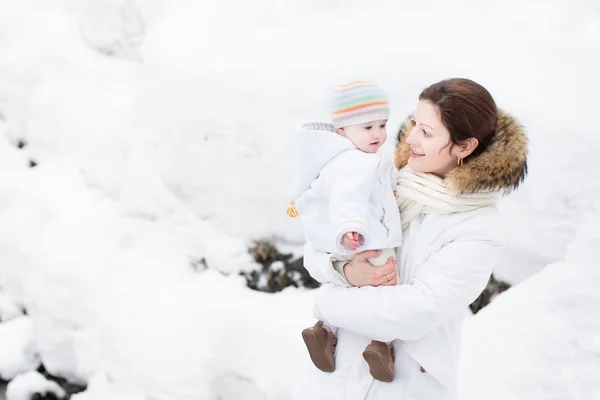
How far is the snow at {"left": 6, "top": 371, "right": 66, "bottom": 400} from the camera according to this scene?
277 centimetres

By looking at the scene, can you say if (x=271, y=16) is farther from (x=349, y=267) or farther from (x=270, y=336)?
(x=349, y=267)

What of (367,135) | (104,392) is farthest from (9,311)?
(367,135)

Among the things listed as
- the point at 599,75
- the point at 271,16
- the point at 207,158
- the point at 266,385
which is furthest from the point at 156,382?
the point at 599,75

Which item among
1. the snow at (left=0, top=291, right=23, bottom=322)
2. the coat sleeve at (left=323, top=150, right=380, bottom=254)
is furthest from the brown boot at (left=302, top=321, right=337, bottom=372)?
the snow at (left=0, top=291, right=23, bottom=322)

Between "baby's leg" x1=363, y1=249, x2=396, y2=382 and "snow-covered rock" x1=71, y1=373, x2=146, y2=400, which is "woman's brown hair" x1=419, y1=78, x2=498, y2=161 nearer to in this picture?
"baby's leg" x1=363, y1=249, x2=396, y2=382

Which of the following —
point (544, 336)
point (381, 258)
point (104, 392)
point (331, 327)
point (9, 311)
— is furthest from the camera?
point (9, 311)

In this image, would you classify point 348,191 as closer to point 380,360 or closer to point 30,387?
point 380,360

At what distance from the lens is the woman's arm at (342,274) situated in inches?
51.8

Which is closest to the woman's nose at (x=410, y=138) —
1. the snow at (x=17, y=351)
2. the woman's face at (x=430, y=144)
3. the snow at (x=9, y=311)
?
the woman's face at (x=430, y=144)

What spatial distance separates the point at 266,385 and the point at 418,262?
51.4 inches

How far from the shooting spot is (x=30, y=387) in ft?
9.13

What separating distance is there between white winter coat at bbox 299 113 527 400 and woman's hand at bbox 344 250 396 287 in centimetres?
2

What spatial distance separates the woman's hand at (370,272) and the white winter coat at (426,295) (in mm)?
18

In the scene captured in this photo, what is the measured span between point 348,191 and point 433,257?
0.78ft
